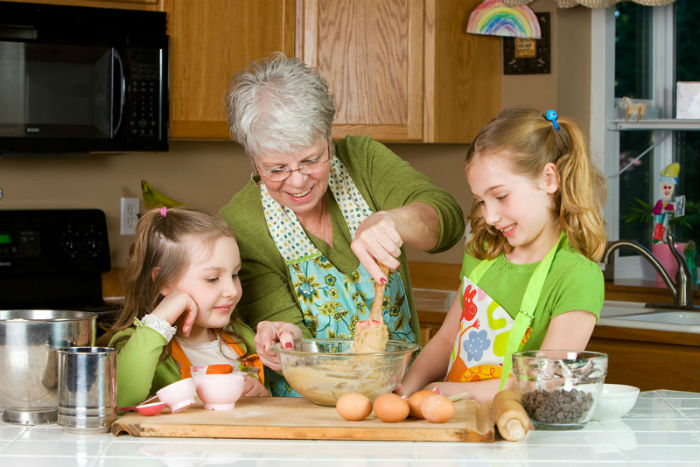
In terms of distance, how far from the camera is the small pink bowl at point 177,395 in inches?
55.8

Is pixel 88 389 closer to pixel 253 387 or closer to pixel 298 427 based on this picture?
pixel 298 427

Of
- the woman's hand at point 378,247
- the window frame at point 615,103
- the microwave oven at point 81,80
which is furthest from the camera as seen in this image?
the window frame at point 615,103

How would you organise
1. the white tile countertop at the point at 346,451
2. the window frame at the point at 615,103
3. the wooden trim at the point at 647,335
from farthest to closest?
the window frame at the point at 615,103 → the wooden trim at the point at 647,335 → the white tile countertop at the point at 346,451

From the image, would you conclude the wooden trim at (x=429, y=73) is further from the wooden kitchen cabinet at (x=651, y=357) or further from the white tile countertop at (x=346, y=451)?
the white tile countertop at (x=346, y=451)

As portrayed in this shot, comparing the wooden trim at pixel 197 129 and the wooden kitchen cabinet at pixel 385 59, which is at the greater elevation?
the wooden kitchen cabinet at pixel 385 59

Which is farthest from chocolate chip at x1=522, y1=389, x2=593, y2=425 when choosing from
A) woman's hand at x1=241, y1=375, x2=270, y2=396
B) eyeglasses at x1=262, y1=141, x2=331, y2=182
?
eyeglasses at x1=262, y1=141, x2=331, y2=182

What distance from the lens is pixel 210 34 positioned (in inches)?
124

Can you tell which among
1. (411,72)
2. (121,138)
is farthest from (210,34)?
(411,72)

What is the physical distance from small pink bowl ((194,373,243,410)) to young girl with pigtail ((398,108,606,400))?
16.8 inches

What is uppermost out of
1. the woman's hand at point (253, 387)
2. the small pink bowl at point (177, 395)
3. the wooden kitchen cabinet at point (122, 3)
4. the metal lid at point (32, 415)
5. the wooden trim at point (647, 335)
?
the wooden kitchen cabinet at point (122, 3)

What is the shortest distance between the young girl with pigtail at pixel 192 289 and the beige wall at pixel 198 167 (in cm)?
144

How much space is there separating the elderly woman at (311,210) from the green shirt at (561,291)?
0.18 metres

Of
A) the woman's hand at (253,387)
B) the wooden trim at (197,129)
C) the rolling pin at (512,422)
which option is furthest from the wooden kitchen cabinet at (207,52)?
the rolling pin at (512,422)

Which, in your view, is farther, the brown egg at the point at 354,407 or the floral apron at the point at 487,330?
the floral apron at the point at 487,330
